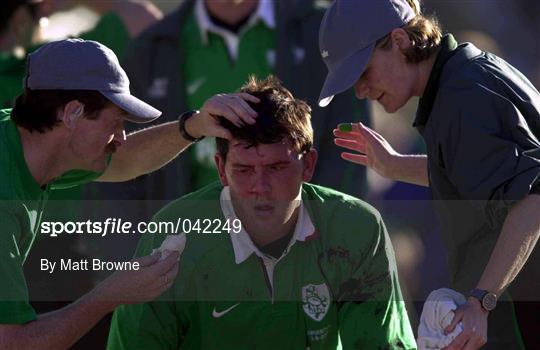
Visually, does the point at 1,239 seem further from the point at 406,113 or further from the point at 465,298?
the point at 406,113

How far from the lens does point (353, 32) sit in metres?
4.45

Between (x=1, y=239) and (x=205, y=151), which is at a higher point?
(x=1, y=239)

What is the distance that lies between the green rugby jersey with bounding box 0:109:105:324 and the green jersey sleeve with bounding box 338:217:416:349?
3.23 feet

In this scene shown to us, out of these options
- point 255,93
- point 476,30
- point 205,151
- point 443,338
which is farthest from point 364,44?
point 476,30

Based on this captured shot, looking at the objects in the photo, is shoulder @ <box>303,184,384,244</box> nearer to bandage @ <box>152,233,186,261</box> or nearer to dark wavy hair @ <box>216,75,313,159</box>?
dark wavy hair @ <box>216,75,313,159</box>

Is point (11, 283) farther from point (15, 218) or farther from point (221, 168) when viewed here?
point (221, 168)

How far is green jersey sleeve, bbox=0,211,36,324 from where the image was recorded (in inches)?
168

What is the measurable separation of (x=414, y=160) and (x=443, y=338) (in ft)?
3.31

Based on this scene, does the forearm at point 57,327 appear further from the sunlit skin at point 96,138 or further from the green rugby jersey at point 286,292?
the sunlit skin at point 96,138

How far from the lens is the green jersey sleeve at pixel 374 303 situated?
4605 mm

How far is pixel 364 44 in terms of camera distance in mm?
4410

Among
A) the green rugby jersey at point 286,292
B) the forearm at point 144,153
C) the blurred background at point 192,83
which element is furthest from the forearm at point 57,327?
the blurred background at point 192,83

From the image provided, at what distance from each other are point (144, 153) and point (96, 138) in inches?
21.5

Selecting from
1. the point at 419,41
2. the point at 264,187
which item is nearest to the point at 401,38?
the point at 419,41
